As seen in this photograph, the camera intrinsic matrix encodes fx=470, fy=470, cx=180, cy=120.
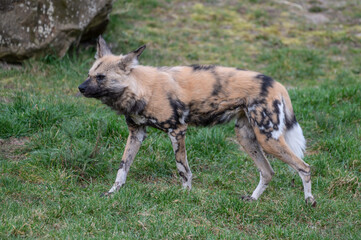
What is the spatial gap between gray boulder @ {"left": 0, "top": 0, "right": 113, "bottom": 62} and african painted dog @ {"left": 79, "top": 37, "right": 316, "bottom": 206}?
2.07 meters

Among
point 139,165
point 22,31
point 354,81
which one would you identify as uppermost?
point 22,31

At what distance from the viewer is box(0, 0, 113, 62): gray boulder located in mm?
5426

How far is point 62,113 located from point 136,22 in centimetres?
371

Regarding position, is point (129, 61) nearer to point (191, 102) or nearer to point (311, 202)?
point (191, 102)

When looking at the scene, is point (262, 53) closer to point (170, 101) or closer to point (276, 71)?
point (276, 71)

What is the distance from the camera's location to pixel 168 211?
3318 millimetres

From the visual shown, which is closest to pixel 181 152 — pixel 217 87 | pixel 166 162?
pixel 166 162

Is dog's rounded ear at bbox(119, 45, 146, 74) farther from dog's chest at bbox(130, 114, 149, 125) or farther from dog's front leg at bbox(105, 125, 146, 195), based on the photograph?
dog's front leg at bbox(105, 125, 146, 195)

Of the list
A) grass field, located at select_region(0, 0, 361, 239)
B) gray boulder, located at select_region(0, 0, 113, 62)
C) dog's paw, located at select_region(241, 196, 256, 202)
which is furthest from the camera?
gray boulder, located at select_region(0, 0, 113, 62)

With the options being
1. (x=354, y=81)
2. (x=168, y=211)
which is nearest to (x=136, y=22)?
(x=354, y=81)

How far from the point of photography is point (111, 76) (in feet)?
11.9

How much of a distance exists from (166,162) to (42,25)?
258cm

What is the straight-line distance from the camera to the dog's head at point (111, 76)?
11.8 ft

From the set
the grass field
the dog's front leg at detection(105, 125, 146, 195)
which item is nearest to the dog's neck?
the dog's front leg at detection(105, 125, 146, 195)
